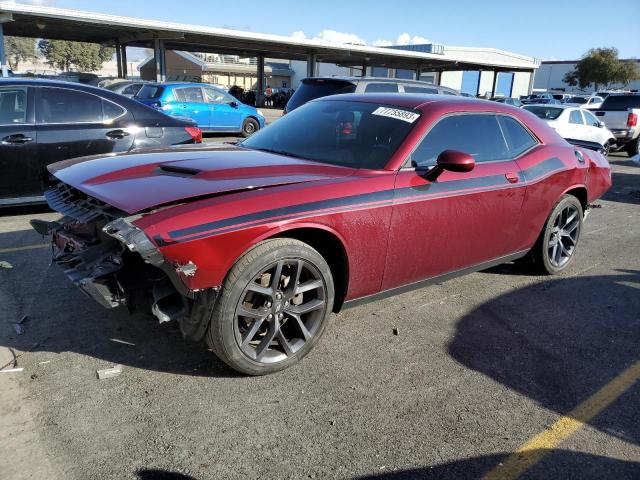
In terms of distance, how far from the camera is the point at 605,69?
6225 cm

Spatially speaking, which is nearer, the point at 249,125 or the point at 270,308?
the point at 270,308

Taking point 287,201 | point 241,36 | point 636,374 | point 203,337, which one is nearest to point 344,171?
point 287,201

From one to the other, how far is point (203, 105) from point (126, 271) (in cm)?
1412

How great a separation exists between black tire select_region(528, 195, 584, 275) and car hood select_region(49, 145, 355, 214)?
8.20 feet

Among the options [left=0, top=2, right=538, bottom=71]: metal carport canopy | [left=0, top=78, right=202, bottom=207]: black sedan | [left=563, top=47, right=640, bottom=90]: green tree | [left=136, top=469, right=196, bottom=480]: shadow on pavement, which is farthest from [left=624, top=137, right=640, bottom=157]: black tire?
[left=563, top=47, right=640, bottom=90]: green tree

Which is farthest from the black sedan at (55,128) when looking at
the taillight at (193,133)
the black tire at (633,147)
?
the black tire at (633,147)

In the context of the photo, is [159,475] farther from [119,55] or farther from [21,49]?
[21,49]

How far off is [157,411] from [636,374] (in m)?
3.01

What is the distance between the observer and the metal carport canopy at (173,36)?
2411cm

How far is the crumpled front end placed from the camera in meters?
2.63

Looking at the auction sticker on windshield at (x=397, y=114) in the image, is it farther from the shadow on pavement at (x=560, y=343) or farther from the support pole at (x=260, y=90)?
the support pole at (x=260, y=90)

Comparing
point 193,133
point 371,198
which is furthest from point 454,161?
point 193,133

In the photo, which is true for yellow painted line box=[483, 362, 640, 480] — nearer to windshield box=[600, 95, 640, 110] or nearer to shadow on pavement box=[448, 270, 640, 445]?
shadow on pavement box=[448, 270, 640, 445]

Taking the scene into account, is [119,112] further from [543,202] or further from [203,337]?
[543,202]
